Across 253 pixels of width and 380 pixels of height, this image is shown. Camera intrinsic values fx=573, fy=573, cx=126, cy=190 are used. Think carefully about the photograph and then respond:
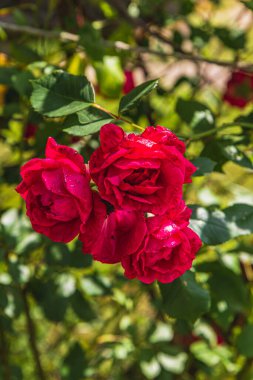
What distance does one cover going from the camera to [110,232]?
63 cm

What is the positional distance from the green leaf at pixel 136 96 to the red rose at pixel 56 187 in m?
0.13

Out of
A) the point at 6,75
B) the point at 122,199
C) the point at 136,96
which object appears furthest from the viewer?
the point at 6,75

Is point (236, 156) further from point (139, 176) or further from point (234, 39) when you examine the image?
point (234, 39)

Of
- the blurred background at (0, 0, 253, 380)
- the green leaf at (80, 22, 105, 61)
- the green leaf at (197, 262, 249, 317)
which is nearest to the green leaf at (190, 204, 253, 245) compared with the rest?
the blurred background at (0, 0, 253, 380)

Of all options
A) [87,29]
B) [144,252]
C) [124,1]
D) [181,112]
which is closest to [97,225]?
[144,252]

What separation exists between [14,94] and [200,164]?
2.44ft

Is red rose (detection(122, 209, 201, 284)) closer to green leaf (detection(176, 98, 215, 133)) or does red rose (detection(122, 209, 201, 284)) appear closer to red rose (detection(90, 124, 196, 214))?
red rose (detection(90, 124, 196, 214))

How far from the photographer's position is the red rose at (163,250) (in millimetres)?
621

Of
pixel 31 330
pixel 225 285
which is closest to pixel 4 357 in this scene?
pixel 31 330

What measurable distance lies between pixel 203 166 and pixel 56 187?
0.88 feet

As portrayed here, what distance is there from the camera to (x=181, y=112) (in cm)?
104

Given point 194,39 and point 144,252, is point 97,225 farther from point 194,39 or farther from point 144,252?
point 194,39

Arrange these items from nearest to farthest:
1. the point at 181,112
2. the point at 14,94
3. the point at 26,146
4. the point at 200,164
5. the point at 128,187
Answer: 1. the point at 128,187
2. the point at 200,164
3. the point at 181,112
4. the point at 26,146
5. the point at 14,94

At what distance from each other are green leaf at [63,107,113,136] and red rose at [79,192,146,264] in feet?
0.39
